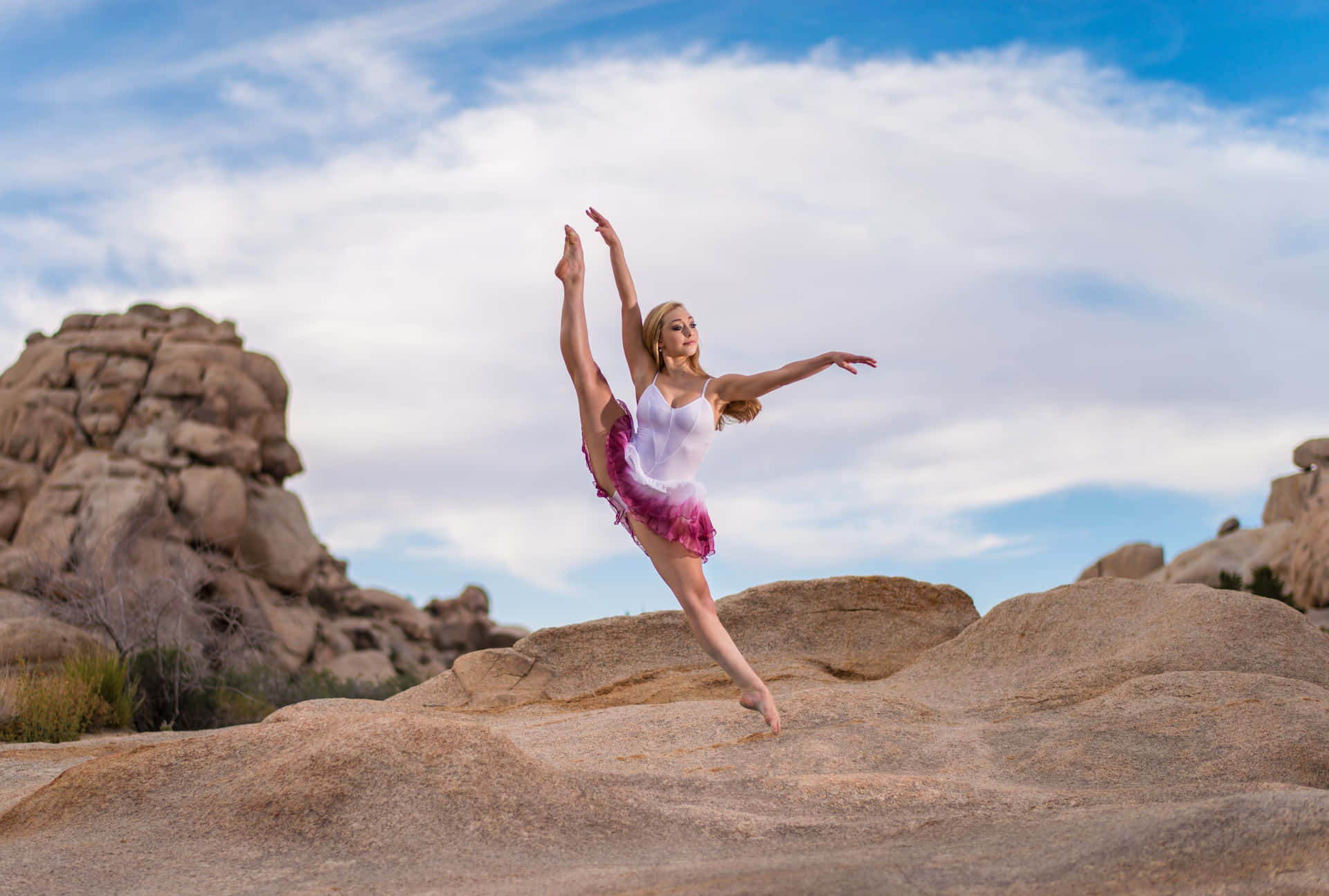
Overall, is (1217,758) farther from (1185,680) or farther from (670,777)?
(670,777)

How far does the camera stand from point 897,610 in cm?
1043

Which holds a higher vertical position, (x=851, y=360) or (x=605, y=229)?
(x=605, y=229)

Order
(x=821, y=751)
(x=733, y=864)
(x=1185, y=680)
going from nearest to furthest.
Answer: (x=733, y=864) < (x=821, y=751) < (x=1185, y=680)

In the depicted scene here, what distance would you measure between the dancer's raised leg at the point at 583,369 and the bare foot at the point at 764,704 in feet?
4.34

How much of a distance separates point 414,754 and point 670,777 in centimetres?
126

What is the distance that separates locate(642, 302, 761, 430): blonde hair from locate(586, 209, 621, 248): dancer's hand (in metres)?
0.43

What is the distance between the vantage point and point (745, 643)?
1009cm

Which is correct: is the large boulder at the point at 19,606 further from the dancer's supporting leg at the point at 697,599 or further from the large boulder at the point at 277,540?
the dancer's supporting leg at the point at 697,599

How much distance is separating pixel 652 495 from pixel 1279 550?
24.4 metres

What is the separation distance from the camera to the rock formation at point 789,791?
4020mm

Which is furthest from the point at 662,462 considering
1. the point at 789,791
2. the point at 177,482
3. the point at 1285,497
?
the point at 1285,497

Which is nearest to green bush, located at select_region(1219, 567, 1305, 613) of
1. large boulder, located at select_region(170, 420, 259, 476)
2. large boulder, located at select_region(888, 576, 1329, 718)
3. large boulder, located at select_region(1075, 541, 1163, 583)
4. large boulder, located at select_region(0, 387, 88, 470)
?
large boulder, located at select_region(1075, 541, 1163, 583)

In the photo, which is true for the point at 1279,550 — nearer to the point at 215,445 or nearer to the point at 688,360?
the point at 215,445

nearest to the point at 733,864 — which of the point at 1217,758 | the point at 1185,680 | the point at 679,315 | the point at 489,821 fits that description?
the point at 489,821
